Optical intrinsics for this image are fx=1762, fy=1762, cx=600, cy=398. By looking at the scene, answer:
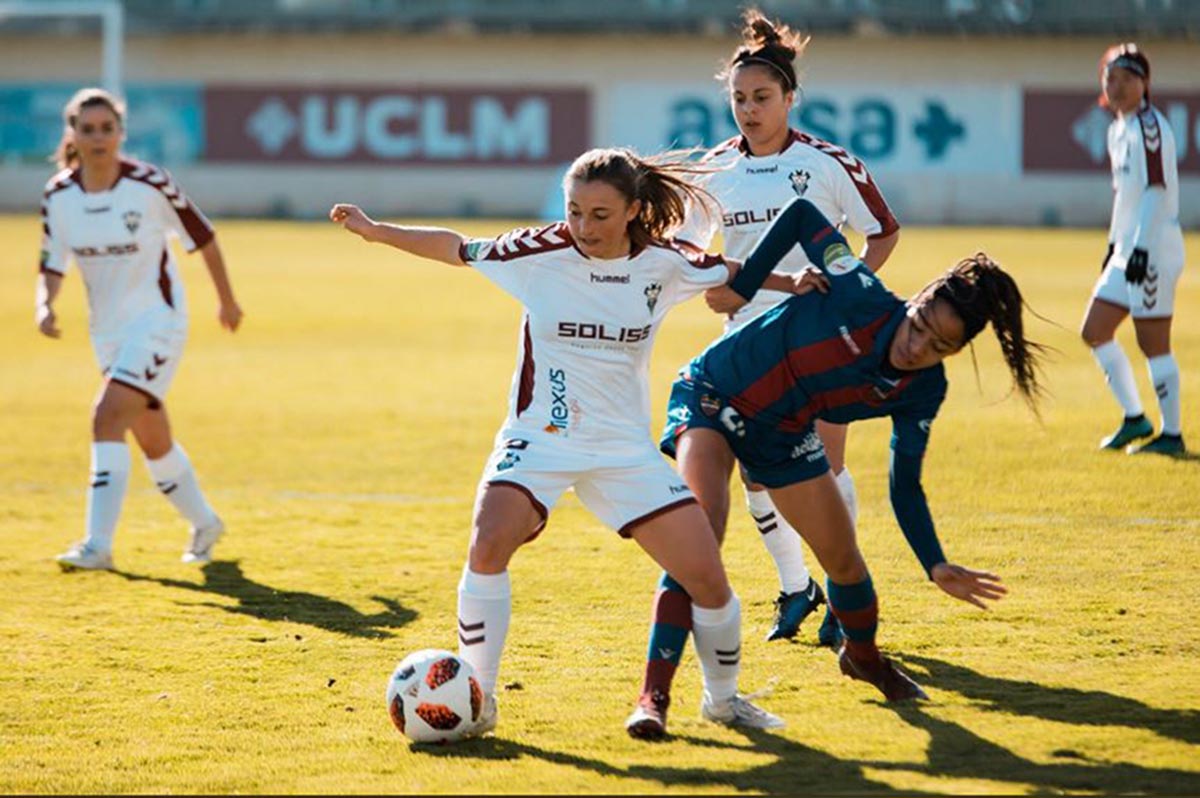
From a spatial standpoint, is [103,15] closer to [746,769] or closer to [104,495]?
[104,495]

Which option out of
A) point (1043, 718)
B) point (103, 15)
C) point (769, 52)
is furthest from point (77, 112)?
point (103, 15)

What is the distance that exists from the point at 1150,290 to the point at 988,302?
21.2ft

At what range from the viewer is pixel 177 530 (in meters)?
9.63

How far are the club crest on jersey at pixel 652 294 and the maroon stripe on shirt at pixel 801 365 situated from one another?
0.41 meters

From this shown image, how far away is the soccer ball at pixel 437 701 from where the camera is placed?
5.45 m

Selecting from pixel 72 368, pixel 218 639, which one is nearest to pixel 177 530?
pixel 218 639

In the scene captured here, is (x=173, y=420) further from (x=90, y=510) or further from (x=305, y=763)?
(x=305, y=763)

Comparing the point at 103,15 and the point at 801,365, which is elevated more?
the point at 103,15

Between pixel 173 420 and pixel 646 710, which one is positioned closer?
pixel 646 710

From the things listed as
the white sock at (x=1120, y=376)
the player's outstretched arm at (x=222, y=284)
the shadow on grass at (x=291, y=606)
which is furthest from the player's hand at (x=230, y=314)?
the white sock at (x=1120, y=376)

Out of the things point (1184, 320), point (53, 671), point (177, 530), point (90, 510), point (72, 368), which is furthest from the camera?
point (1184, 320)

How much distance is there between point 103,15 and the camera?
1768 inches

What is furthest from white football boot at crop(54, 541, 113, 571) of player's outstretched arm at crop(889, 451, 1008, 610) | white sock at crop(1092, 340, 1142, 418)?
white sock at crop(1092, 340, 1142, 418)

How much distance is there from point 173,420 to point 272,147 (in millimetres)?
31960
